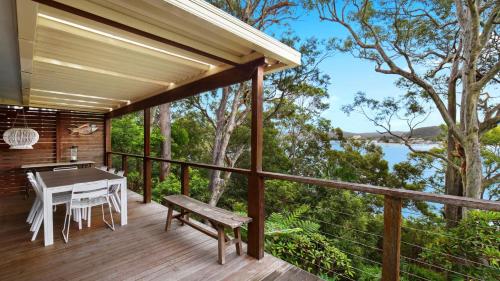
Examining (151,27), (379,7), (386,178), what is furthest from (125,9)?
(386,178)

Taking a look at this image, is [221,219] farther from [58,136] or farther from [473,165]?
[58,136]

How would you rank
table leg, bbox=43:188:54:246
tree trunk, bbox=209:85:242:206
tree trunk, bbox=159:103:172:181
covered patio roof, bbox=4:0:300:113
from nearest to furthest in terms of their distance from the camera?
covered patio roof, bbox=4:0:300:113
table leg, bbox=43:188:54:246
tree trunk, bbox=209:85:242:206
tree trunk, bbox=159:103:172:181

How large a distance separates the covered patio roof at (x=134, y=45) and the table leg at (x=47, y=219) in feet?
5.42

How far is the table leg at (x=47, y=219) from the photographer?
304cm

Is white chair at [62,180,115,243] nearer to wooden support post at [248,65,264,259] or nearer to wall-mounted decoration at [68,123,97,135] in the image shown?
wooden support post at [248,65,264,259]

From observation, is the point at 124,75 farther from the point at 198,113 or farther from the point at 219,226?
the point at 198,113

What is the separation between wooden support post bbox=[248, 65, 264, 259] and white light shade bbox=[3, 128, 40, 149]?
5165 mm

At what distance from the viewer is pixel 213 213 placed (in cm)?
287

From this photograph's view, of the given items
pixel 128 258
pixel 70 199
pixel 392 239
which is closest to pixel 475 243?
pixel 392 239

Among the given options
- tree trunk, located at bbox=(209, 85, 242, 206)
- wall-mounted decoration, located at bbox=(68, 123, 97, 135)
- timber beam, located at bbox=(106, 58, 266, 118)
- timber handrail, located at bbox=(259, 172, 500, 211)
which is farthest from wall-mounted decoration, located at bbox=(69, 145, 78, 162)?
timber handrail, located at bbox=(259, 172, 500, 211)

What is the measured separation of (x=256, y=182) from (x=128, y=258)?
1.75 meters

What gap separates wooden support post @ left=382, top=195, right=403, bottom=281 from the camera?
1.82m

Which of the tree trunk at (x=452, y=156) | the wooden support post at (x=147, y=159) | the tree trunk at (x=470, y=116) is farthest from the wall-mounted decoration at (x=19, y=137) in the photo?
the tree trunk at (x=452, y=156)

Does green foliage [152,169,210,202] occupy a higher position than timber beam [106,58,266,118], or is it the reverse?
timber beam [106,58,266,118]
